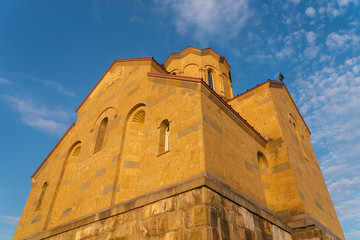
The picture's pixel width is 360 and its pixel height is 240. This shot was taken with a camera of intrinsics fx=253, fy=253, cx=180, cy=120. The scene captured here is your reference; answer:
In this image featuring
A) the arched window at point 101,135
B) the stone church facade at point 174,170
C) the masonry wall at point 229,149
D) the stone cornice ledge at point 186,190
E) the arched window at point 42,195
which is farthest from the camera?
the arched window at point 42,195

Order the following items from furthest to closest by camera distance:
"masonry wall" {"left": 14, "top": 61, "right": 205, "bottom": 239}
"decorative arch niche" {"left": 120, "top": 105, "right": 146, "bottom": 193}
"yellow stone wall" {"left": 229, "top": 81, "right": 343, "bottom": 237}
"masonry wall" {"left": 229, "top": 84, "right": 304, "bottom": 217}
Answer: "yellow stone wall" {"left": 229, "top": 81, "right": 343, "bottom": 237} → "masonry wall" {"left": 229, "top": 84, "right": 304, "bottom": 217} → "decorative arch niche" {"left": 120, "top": 105, "right": 146, "bottom": 193} → "masonry wall" {"left": 14, "top": 61, "right": 205, "bottom": 239}

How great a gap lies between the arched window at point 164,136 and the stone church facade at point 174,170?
0.11ft

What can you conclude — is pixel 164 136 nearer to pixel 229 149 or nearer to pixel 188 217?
pixel 229 149

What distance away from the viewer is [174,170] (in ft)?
21.5

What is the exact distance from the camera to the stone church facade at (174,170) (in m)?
5.82

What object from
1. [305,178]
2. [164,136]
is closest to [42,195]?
[164,136]

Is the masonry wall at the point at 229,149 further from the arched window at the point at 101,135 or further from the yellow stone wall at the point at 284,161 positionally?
the arched window at the point at 101,135

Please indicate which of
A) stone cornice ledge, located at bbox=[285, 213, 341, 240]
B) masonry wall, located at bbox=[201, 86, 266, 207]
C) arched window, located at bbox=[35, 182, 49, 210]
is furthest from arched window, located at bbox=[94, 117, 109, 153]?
stone cornice ledge, located at bbox=[285, 213, 341, 240]

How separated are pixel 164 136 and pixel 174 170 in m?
1.55

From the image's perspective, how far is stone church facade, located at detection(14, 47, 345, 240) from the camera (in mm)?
5824

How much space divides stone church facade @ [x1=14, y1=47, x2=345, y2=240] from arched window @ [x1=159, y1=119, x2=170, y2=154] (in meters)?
0.03

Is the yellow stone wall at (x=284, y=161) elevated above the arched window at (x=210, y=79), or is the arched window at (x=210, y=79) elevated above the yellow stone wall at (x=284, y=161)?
the arched window at (x=210, y=79)

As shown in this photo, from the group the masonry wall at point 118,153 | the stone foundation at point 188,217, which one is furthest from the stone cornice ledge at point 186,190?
the masonry wall at point 118,153

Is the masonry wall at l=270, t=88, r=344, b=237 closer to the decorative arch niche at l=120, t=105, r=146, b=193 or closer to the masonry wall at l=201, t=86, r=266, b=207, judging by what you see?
the masonry wall at l=201, t=86, r=266, b=207
